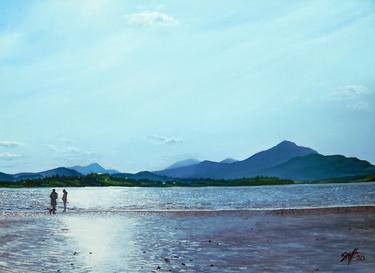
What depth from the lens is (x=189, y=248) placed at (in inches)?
960

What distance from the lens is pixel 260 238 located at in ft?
95.1

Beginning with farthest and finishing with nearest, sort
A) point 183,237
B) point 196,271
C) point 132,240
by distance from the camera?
point 183,237 < point 132,240 < point 196,271

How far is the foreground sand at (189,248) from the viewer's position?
1867 centimetres

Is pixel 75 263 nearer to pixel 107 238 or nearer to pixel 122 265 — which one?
pixel 122 265

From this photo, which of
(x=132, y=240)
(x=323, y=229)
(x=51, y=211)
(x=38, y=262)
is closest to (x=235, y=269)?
(x=38, y=262)

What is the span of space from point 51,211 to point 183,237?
32.2 metres

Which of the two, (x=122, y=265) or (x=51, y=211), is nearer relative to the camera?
(x=122, y=265)

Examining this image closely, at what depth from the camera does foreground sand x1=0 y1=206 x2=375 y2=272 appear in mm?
18672
